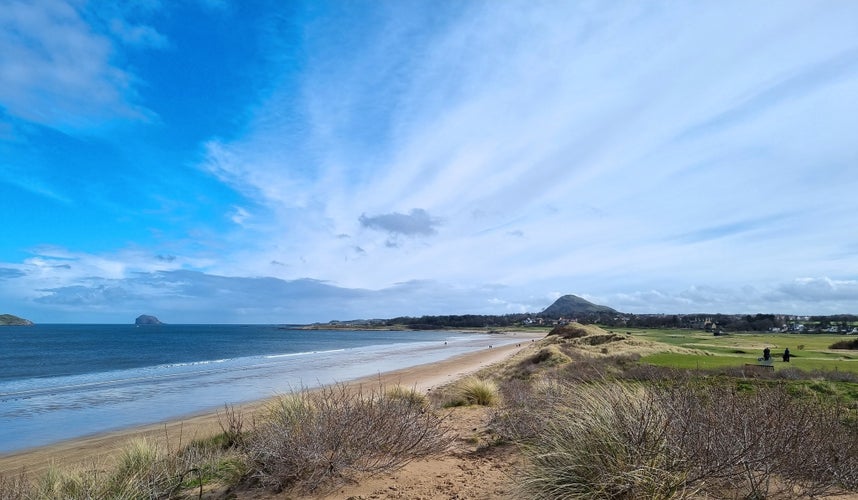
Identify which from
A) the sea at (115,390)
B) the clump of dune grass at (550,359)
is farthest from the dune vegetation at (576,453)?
the clump of dune grass at (550,359)

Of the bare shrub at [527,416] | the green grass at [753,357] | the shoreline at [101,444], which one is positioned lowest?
the shoreline at [101,444]

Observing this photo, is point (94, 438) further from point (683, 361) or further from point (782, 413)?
point (683, 361)

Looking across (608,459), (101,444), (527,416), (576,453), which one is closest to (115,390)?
(101,444)

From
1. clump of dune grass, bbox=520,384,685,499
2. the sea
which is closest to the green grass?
clump of dune grass, bbox=520,384,685,499

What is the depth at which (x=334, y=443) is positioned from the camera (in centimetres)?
566

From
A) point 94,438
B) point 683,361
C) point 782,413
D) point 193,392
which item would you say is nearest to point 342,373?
point 193,392

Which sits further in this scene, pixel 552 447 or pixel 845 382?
Result: pixel 845 382

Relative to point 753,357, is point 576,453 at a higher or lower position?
higher

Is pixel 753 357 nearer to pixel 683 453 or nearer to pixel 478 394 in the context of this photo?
pixel 478 394

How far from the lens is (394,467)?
5906 millimetres

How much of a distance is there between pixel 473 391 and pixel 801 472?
868 cm

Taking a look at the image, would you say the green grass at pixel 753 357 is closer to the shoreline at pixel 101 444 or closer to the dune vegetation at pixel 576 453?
the dune vegetation at pixel 576 453

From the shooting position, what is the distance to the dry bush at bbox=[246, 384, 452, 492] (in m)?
5.33

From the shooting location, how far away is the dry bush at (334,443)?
17.5 feet
